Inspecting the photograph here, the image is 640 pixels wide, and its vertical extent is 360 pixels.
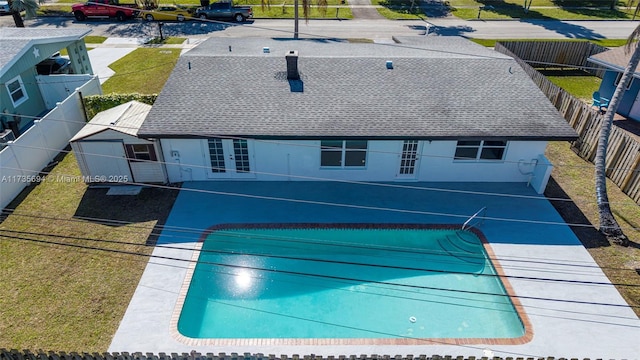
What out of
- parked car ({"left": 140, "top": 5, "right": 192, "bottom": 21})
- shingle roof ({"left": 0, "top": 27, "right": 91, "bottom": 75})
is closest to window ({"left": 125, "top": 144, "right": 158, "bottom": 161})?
shingle roof ({"left": 0, "top": 27, "right": 91, "bottom": 75})

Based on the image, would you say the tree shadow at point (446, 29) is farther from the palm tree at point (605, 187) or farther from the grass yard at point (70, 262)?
the grass yard at point (70, 262)

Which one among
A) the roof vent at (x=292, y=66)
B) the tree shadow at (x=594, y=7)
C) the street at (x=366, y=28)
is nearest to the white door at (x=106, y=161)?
the roof vent at (x=292, y=66)

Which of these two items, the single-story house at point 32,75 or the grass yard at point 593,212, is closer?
the grass yard at point 593,212

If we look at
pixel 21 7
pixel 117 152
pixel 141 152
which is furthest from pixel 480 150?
pixel 21 7

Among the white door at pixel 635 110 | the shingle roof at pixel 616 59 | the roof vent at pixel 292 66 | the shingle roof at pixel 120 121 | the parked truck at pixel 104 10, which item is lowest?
the white door at pixel 635 110

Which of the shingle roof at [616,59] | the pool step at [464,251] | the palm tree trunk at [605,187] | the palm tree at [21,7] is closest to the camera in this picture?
the pool step at [464,251]

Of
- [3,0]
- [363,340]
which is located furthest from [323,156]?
[3,0]
